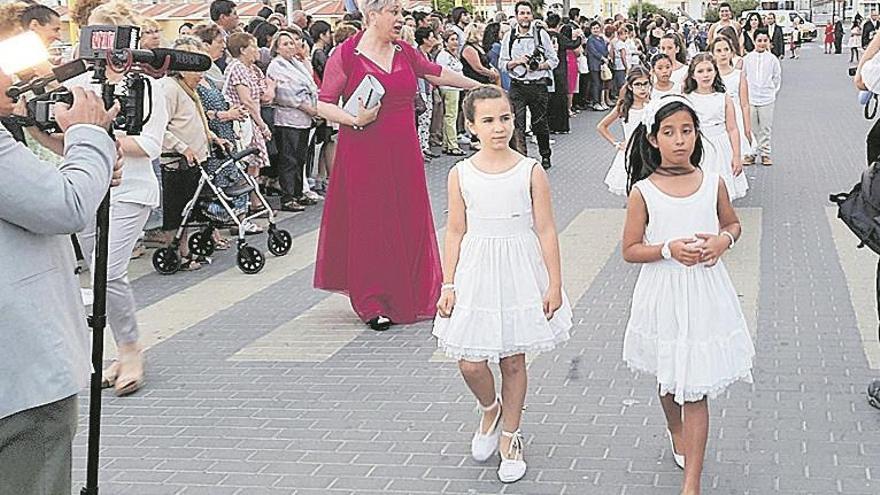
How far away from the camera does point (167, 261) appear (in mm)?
9117

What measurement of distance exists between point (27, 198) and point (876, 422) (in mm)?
4028

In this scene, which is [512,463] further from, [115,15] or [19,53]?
[115,15]

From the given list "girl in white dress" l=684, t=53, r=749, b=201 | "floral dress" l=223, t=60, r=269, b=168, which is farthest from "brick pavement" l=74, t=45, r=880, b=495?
"floral dress" l=223, t=60, r=269, b=168

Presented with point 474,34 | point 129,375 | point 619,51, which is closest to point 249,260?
point 129,375

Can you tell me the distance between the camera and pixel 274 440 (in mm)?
5340

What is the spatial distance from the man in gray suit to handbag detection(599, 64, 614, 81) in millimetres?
19983

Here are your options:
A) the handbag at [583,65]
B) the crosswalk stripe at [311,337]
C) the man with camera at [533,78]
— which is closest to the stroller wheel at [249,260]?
the crosswalk stripe at [311,337]

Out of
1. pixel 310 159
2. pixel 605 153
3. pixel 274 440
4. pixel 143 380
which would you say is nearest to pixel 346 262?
pixel 143 380

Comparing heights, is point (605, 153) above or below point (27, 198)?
below

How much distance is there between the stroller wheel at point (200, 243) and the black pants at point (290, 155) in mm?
2650

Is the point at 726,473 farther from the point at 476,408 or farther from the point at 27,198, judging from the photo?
the point at 27,198

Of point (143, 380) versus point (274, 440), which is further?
point (143, 380)

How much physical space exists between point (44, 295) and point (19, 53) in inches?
27.4

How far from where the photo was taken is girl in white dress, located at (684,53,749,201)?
30.4 feet
